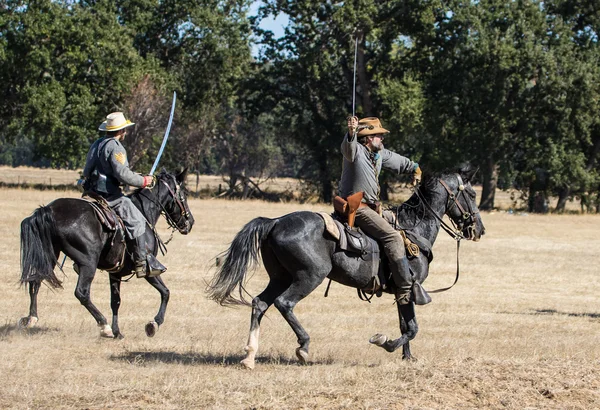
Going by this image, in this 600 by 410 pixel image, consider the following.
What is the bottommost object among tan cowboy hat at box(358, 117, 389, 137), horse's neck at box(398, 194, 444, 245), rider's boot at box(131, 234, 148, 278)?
rider's boot at box(131, 234, 148, 278)

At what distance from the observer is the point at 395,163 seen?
10.6 meters

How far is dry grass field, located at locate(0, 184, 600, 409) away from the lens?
7.97 meters

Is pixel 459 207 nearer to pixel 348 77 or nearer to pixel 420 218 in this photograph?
pixel 420 218

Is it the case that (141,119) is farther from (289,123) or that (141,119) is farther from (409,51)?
(409,51)

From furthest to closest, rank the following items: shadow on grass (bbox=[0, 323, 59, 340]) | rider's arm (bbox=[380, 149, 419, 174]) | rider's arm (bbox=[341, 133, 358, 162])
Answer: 1. shadow on grass (bbox=[0, 323, 59, 340])
2. rider's arm (bbox=[380, 149, 419, 174])
3. rider's arm (bbox=[341, 133, 358, 162])

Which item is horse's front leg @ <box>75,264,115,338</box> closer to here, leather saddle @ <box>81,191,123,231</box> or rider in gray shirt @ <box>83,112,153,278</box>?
leather saddle @ <box>81,191,123,231</box>

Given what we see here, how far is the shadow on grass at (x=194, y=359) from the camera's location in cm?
999

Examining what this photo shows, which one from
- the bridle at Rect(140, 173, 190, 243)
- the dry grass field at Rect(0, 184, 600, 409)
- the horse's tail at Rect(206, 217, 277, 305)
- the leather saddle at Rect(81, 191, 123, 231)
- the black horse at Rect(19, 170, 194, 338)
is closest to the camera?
the dry grass field at Rect(0, 184, 600, 409)

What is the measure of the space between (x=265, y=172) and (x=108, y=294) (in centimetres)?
5507

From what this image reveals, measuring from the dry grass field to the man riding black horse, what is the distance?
48.0 inches

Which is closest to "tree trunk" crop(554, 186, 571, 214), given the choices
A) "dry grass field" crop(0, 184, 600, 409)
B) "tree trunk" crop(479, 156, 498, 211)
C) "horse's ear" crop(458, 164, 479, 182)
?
"tree trunk" crop(479, 156, 498, 211)

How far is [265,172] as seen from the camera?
7150cm

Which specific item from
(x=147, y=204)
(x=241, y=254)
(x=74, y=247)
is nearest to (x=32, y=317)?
(x=74, y=247)

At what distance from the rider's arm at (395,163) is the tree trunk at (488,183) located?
39.0m
